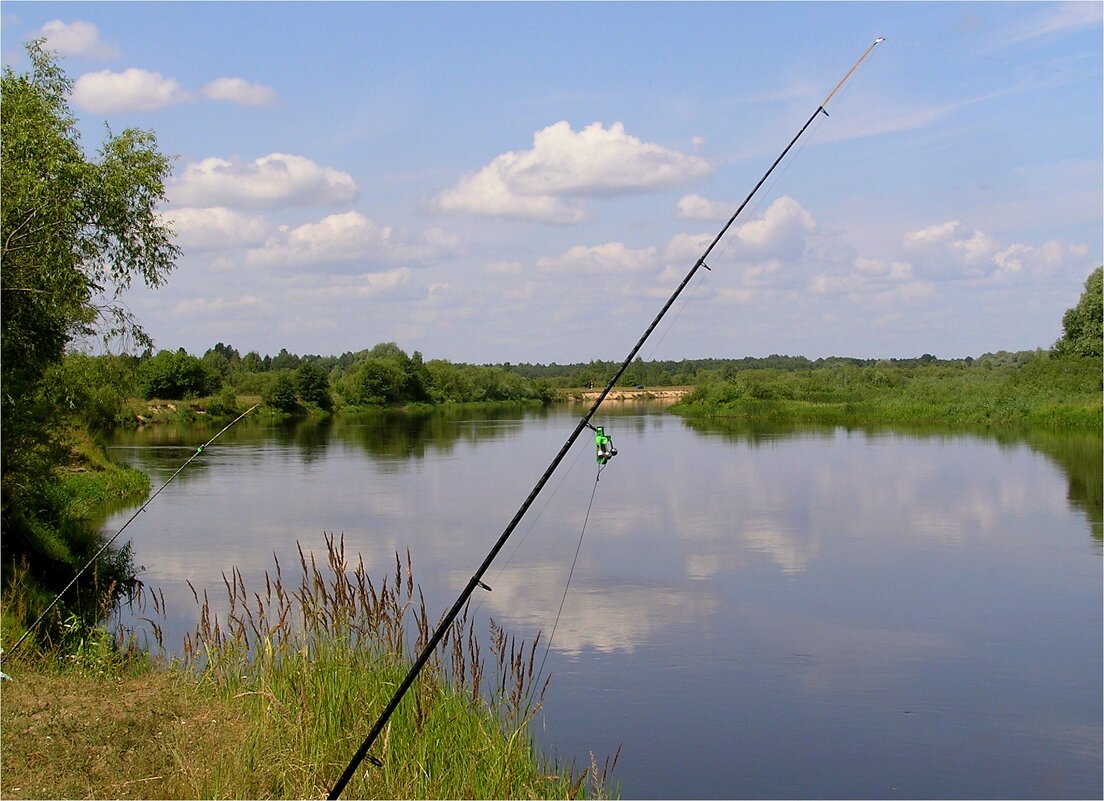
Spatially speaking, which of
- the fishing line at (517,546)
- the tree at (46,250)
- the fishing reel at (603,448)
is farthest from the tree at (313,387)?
the fishing reel at (603,448)

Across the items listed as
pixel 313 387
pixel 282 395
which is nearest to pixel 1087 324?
pixel 282 395

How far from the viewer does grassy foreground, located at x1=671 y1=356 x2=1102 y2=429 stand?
4478 centimetres

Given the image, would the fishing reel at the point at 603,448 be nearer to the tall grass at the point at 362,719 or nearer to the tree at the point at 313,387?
the tall grass at the point at 362,719

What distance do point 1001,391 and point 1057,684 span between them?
41.9 meters

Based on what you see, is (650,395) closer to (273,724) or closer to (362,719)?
(362,719)

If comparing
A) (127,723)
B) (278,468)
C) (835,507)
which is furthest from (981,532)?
(278,468)

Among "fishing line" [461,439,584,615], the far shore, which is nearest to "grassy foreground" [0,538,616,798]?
"fishing line" [461,439,584,615]

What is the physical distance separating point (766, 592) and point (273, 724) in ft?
28.9

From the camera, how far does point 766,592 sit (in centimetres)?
1349

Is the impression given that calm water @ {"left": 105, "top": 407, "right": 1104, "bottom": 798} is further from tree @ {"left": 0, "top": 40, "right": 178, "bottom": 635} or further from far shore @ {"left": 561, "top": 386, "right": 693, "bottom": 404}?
far shore @ {"left": 561, "top": 386, "right": 693, "bottom": 404}

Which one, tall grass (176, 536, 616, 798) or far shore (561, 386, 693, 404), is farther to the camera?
far shore (561, 386, 693, 404)

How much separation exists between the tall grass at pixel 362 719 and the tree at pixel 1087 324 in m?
47.9

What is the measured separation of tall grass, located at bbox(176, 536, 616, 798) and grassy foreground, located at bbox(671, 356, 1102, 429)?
4033cm

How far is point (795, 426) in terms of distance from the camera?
4900 cm
